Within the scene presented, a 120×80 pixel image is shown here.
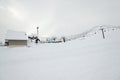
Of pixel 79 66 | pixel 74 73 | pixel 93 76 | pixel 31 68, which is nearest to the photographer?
pixel 93 76

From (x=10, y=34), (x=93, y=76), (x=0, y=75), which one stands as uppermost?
(x=10, y=34)

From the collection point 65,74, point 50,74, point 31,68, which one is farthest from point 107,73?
point 31,68

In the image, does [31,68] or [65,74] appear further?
[31,68]

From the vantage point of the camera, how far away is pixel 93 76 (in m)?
3.64

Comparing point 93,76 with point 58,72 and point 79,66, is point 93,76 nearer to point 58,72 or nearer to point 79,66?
point 79,66

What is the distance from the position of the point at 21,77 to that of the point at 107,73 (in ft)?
12.0

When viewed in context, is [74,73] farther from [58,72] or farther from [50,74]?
[50,74]

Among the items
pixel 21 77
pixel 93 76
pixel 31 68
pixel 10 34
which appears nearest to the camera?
pixel 21 77

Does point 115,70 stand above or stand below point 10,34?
below

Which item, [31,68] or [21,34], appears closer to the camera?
[31,68]

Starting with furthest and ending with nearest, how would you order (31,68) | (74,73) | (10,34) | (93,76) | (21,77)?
1. (10,34)
2. (31,68)
3. (74,73)
4. (93,76)
5. (21,77)

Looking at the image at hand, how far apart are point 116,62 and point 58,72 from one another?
10.9 feet

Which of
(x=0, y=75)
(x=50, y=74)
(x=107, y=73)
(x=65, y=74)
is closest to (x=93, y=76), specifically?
(x=107, y=73)

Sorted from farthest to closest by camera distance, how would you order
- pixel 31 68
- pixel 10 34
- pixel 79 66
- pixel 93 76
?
pixel 10 34 → pixel 79 66 → pixel 31 68 → pixel 93 76
